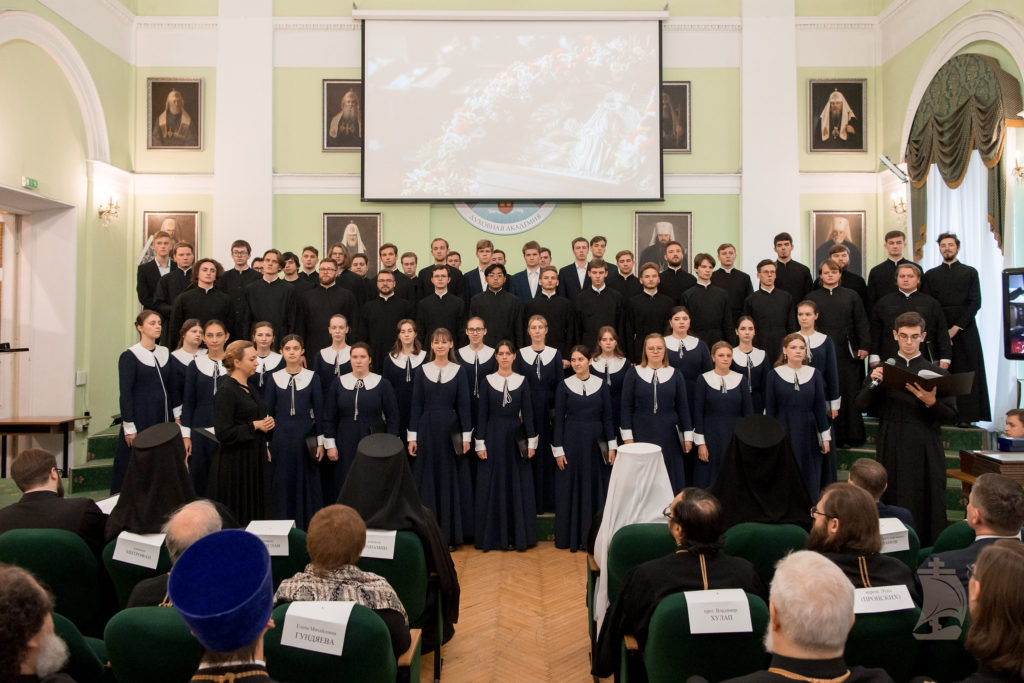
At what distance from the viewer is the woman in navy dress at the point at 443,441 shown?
635 cm

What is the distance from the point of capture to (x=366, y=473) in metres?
3.77

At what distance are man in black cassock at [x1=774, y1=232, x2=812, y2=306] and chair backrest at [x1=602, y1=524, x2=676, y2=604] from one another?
17.6 ft

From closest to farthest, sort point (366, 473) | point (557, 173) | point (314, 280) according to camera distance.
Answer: point (366, 473), point (314, 280), point (557, 173)

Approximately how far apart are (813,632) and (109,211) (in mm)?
10245

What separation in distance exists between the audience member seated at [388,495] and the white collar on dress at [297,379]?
7.72 feet

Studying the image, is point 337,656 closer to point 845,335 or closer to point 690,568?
point 690,568

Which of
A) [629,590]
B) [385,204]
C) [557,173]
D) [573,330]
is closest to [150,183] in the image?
[385,204]

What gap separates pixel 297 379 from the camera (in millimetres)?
6102

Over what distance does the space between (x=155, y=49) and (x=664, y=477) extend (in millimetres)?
10013

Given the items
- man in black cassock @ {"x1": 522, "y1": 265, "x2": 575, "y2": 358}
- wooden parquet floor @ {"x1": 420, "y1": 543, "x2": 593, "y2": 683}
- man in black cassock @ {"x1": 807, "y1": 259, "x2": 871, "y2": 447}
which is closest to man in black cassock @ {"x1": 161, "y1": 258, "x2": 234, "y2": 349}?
man in black cassock @ {"x1": 522, "y1": 265, "x2": 575, "y2": 358}

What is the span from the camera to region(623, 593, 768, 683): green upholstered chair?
2.56 meters

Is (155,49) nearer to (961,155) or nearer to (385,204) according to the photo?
(385,204)

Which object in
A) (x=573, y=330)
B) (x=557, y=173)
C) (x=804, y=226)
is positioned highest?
(x=557, y=173)

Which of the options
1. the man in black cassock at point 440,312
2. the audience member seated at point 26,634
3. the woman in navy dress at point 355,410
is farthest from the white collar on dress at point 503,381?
the audience member seated at point 26,634
